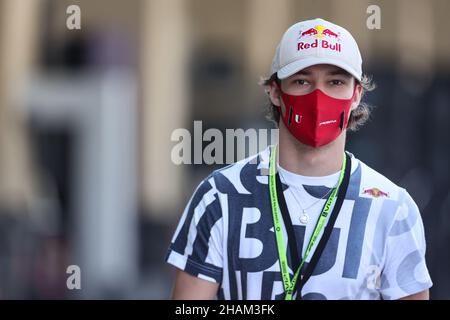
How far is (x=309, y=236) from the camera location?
435 cm

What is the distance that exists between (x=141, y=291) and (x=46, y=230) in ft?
4.25

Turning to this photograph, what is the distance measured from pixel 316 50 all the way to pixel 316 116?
256 millimetres

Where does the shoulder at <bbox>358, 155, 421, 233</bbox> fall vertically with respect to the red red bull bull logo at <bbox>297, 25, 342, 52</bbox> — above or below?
below

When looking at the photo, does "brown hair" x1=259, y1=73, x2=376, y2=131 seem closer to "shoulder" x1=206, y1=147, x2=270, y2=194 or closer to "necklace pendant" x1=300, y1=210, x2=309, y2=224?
"shoulder" x1=206, y1=147, x2=270, y2=194

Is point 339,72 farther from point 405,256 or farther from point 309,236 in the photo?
point 405,256

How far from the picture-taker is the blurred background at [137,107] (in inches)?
508

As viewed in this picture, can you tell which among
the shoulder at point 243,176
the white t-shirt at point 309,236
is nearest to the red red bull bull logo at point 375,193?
the white t-shirt at point 309,236

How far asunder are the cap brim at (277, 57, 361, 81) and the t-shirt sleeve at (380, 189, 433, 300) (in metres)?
0.54

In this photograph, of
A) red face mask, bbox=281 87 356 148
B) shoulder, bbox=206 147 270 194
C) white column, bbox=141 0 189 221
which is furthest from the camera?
white column, bbox=141 0 189 221

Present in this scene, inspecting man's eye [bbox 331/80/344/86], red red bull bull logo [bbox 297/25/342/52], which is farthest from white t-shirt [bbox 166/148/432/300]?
red red bull bull logo [bbox 297/25/342/52]

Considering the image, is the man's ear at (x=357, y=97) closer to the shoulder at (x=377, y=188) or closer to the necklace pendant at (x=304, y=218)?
the shoulder at (x=377, y=188)

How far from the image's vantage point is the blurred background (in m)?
12.9

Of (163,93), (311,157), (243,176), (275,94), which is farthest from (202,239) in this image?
(163,93)

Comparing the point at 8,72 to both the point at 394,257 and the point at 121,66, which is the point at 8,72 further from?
the point at 394,257
